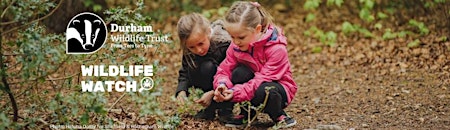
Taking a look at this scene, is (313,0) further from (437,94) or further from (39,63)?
(39,63)

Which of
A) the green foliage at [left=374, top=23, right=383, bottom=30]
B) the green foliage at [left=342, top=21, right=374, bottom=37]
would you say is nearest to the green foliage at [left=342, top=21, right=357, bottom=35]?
the green foliage at [left=342, top=21, right=374, bottom=37]

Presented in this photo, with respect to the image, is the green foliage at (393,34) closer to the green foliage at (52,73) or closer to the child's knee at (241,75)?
the child's knee at (241,75)

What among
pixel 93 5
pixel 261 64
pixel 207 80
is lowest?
pixel 207 80

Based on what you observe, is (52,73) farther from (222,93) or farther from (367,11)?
(367,11)

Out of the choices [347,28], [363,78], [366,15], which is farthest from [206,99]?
[366,15]

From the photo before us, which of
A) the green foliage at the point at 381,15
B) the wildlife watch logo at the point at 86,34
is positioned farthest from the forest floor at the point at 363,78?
the wildlife watch logo at the point at 86,34

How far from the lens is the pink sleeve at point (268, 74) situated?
383cm

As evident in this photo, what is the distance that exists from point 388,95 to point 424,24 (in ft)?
7.00

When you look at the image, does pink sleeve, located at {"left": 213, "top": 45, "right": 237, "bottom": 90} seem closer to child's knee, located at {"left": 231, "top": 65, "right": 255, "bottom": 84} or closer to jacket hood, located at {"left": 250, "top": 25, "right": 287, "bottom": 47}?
child's knee, located at {"left": 231, "top": 65, "right": 255, "bottom": 84}

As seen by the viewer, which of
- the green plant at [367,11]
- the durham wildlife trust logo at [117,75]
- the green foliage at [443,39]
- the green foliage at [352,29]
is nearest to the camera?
the durham wildlife trust logo at [117,75]

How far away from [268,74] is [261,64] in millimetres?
128

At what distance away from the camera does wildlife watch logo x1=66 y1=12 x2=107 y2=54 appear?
3.68 meters

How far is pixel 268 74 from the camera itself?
3830 millimetres

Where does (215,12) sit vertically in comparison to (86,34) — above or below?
above
